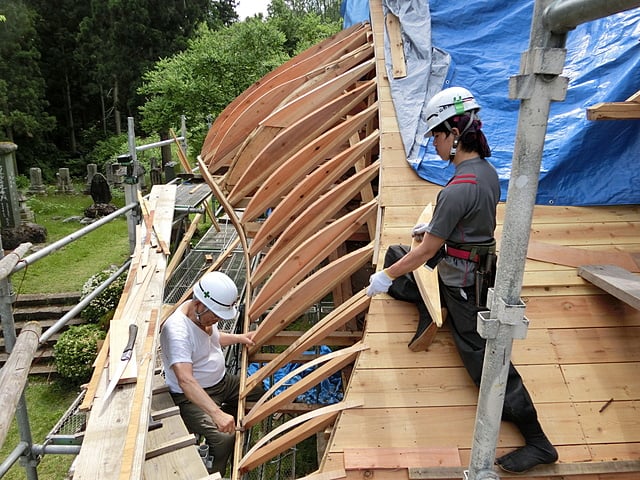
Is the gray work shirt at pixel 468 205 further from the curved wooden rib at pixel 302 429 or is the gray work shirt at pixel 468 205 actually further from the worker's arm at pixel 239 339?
the worker's arm at pixel 239 339

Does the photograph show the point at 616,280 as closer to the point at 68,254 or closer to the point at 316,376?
the point at 316,376

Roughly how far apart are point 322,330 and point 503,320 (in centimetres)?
193

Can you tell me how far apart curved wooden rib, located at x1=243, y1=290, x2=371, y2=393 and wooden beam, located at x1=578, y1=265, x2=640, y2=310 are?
5.51 ft

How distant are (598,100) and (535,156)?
3.28m

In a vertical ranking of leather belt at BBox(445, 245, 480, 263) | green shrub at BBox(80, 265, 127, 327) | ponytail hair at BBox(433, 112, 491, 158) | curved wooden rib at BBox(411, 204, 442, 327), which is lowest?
green shrub at BBox(80, 265, 127, 327)

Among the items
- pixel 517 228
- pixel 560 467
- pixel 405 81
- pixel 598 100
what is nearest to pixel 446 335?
pixel 560 467

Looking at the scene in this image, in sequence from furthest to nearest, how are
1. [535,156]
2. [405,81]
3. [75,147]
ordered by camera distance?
[75,147]
[405,81]
[535,156]

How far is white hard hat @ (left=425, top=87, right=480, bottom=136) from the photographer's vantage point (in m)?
2.86

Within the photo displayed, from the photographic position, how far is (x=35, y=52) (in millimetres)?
27875

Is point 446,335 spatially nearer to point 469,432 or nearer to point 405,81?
point 469,432

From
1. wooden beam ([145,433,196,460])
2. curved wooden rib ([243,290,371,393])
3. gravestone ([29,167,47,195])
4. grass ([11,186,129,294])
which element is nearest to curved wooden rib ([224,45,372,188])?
curved wooden rib ([243,290,371,393])

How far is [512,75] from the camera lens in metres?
3.64

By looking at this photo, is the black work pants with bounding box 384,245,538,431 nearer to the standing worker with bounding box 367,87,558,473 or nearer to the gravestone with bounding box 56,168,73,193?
the standing worker with bounding box 367,87,558,473

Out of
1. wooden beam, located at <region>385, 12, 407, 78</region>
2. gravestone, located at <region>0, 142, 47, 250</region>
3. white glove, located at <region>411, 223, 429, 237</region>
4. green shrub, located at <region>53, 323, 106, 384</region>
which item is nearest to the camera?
white glove, located at <region>411, 223, 429, 237</region>
